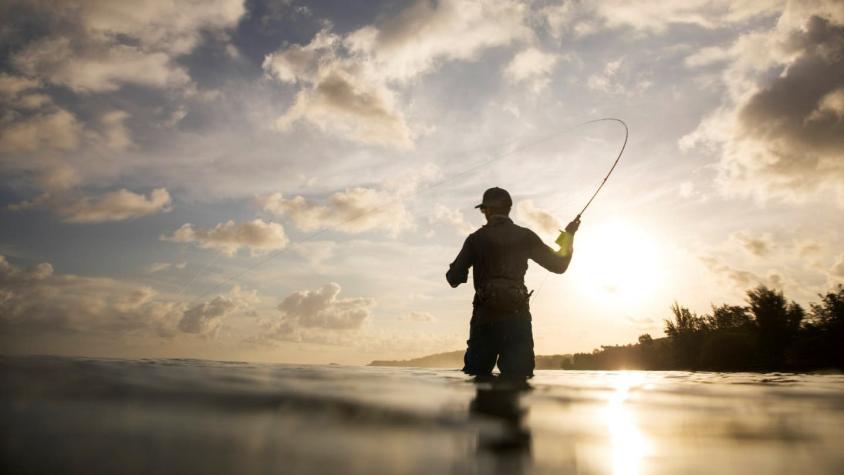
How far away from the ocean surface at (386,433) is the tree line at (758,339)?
2674 cm

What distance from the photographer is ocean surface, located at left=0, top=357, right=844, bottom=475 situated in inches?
59.4

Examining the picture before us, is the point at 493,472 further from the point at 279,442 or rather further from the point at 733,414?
the point at 733,414

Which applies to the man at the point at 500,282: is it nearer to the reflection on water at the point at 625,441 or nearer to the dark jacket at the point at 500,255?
the dark jacket at the point at 500,255

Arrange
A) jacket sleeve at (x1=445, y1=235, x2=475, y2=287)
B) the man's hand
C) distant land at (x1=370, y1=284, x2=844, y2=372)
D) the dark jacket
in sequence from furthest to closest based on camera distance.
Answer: distant land at (x1=370, y1=284, x2=844, y2=372) → the man's hand → jacket sleeve at (x1=445, y1=235, x2=475, y2=287) → the dark jacket

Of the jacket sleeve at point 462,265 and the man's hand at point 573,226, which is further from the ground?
the man's hand at point 573,226

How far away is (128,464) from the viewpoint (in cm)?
138

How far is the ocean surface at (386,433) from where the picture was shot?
1.51 m

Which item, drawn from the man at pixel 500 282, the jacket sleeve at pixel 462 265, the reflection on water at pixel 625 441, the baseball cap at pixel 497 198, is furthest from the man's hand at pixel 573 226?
the reflection on water at pixel 625 441

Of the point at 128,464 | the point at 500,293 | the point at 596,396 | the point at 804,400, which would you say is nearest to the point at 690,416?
the point at 596,396

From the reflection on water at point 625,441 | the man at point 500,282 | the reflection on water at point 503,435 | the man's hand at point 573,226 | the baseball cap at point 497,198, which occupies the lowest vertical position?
the reflection on water at point 625,441

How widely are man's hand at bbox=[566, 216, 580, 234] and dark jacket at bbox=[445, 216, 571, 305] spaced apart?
41 centimetres

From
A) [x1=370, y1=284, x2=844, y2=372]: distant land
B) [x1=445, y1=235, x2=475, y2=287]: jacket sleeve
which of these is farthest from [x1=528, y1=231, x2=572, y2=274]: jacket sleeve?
[x1=370, y1=284, x2=844, y2=372]: distant land

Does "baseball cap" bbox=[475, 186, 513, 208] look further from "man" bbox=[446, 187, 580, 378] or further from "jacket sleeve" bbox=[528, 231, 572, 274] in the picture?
"jacket sleeve" bbox=[528, 231, 572, 274]

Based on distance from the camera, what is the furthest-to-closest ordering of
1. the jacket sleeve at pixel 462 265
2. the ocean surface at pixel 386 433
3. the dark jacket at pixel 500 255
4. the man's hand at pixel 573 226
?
the man's hand at pixel 573 226 < the jacket sleeve at pixel 462 265 < the dark jacket at pixel 500 255 < the ocean surface at pixel 386 433
